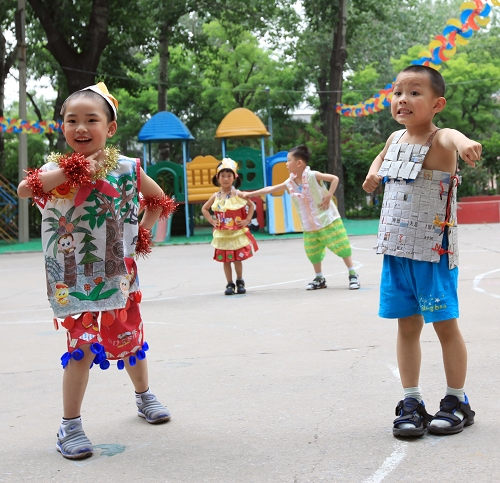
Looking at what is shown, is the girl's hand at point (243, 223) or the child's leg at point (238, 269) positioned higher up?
the girl's hand at point (243, 223)

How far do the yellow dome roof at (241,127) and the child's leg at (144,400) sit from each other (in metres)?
18.4

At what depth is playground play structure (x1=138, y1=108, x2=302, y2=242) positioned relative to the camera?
21.9 m

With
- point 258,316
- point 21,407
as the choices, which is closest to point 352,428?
point 21,407

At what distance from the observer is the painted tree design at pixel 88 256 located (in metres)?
3.79

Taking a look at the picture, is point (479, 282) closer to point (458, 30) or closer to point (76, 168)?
point (458, 30)

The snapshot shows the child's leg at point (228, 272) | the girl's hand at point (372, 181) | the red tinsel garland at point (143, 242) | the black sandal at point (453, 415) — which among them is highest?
the girl's hand at point (372, 181)

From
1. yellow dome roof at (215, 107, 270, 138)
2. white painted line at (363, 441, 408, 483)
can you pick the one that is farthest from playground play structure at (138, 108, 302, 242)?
white painted line at (363, 441, 408, 483)

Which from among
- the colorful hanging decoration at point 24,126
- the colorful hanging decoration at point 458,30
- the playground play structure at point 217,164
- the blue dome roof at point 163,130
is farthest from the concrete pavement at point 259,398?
the blue dome roof at point 163,130

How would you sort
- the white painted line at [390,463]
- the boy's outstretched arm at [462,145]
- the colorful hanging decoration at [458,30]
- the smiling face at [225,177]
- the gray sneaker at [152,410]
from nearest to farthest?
the white painted line at [390,463], the boy's outstretched arm at [462,145], the gray sneaker at [152,410], the smiling face at [225,177], the colorful hanging decoration at [458,30]

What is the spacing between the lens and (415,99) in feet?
12.7

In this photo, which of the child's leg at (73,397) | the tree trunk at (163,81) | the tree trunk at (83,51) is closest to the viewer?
the child's leg at (73,397)

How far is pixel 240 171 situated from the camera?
2248cm

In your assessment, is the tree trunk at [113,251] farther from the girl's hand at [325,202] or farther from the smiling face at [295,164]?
the smiling face at [295,164]

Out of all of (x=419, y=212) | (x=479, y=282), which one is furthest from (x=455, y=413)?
(x=479, y=282)
